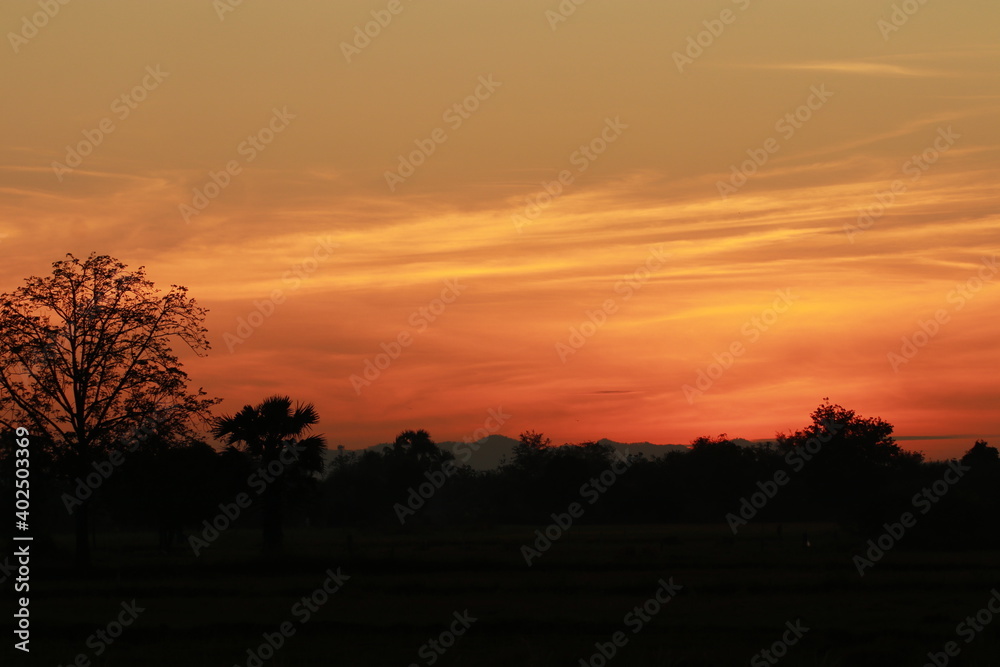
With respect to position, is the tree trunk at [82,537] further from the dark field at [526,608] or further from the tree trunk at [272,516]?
the tree trunk at [272,516]

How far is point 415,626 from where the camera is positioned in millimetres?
23750

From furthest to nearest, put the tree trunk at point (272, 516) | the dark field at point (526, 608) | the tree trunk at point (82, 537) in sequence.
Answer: the tree trunk at point (272, 516)
the tree trunk at point (82, 537)
the dark field at point (526, 608)

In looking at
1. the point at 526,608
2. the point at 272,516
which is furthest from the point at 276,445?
the point at 526,608

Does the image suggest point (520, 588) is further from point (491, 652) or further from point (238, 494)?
point (238, 494)

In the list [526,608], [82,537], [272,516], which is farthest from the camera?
[272,516]

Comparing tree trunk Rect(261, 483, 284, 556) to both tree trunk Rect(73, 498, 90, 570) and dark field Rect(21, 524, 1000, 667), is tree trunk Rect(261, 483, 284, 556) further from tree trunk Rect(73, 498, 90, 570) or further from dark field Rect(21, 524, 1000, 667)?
tree trunk Rect(73, 498, 90, 570)

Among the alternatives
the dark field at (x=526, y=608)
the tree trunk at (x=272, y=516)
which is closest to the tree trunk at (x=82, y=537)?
the dark field at (x=526, y=608)

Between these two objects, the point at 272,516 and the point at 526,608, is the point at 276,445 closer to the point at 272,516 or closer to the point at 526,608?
the point at 272,516

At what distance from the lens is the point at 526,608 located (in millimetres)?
26812

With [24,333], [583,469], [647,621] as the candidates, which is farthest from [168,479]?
[583,469]

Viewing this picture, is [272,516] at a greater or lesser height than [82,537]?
greater

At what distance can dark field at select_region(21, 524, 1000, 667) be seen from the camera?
20.3 m

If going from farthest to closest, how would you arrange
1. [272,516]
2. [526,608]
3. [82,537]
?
[272,516]
[82,537]
[526,608]

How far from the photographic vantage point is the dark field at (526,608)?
2031 cm
